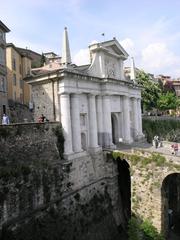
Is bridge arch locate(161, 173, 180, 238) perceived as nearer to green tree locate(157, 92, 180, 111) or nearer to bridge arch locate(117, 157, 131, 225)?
bridge arch locate(117, 157, 131, 225)

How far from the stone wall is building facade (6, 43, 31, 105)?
61.8ft

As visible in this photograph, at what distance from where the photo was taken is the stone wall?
1616 centimetres

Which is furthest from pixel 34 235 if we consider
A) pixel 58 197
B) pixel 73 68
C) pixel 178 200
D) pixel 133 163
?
pixel 178 200

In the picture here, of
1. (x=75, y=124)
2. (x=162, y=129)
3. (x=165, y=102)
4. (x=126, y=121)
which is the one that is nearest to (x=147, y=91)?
(x=165, y=102)

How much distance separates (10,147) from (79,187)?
7.03m

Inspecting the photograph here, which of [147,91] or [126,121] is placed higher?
[147,91]

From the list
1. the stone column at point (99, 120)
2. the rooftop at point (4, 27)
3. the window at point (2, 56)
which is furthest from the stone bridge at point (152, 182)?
the rooftop at point (4, 27)

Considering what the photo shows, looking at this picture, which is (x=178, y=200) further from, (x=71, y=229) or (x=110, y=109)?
(x=71, y=229)

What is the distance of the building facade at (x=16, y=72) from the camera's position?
39.3m

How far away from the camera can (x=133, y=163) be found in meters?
23.2

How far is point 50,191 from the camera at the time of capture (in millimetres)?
18953

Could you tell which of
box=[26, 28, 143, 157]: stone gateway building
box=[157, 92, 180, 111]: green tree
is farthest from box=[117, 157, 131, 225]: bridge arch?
box=[157, 92, 180, 111]: green tree

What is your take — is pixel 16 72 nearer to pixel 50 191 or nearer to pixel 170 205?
pixel 50 191

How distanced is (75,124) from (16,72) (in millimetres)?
21792
